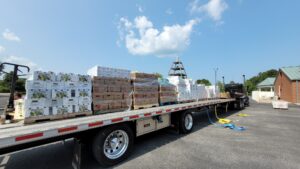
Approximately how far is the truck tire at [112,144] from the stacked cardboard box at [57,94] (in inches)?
35.4

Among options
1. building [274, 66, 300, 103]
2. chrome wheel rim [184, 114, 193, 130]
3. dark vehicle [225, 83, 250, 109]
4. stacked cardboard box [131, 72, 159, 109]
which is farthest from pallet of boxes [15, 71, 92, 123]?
building [274, 66, 300, 103]

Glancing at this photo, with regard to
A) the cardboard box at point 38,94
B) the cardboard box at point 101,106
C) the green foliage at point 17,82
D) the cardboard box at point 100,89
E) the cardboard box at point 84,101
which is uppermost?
the green foliage at point 17,82

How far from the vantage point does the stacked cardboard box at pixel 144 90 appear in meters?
5.14

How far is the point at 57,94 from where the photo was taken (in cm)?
344

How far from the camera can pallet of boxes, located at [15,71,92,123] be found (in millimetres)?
3096

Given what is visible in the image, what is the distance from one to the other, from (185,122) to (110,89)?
3348mm

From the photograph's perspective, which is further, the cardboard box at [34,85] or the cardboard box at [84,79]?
the cardboard box at [84,79]

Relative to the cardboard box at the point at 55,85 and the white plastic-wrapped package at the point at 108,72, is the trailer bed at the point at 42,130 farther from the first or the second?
the white plastic-wrapped package at the point at 108,72

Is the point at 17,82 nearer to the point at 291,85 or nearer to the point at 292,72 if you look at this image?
the point at 291,85

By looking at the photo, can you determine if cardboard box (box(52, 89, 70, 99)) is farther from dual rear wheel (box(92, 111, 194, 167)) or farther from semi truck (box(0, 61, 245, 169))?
dual rear wheel (box(92, 111, 194, 167))

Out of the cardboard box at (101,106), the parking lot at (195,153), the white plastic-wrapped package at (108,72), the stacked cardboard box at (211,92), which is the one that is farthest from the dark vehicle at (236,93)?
the cardboard box at (101,106)

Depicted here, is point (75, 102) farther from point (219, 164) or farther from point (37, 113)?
point (219, 164)

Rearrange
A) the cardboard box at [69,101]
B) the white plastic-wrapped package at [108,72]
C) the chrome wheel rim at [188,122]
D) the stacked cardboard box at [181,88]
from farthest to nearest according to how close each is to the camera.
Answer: the stacked cardboard box at [181,88] < the chrome wheel rim at [188,122] < the white plastic-wrapped package at [108,72] < the cardboard box at [69,101]

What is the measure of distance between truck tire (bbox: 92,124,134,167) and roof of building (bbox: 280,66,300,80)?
26.5 meters
